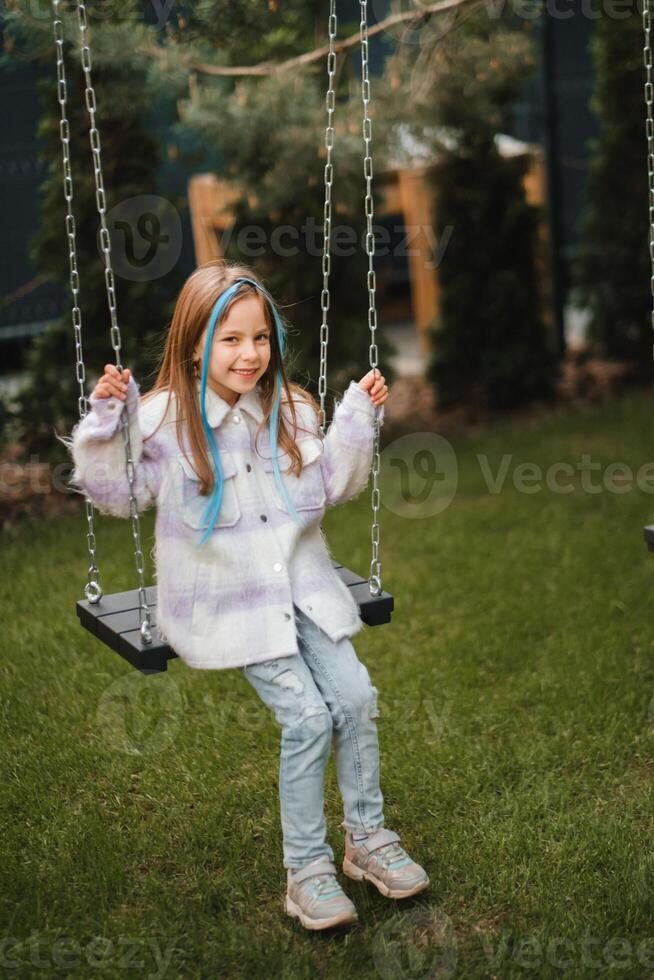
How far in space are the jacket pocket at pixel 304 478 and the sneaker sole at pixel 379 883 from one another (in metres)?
0.84

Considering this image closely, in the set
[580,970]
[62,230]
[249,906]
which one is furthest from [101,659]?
[62,230]

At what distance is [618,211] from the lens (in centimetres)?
737

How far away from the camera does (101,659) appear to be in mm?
4078

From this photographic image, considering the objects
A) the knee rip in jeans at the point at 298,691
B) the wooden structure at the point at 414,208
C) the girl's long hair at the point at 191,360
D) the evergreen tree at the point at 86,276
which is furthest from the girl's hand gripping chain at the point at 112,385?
the wooden structure at the point at 414,208

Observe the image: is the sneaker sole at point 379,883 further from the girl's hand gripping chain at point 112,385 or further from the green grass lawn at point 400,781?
the girl's hand gripping chain at point 112,385

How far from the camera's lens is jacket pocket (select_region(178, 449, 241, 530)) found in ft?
8.59

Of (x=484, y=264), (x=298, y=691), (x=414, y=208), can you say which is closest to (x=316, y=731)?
(x=298, y=691)

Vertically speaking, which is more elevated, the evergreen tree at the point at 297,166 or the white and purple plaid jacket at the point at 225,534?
the evergreen tree at the point at 297,166

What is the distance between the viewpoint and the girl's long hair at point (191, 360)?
2.63m

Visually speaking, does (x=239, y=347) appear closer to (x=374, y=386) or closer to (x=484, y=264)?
(x=374, y=386)

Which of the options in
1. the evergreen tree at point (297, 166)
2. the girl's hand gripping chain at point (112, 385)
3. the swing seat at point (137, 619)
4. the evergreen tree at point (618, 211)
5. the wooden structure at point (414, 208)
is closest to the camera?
the girl's hand gripping chain at point (112, 385)

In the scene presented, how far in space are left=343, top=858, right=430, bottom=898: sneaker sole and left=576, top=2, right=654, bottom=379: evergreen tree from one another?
529 centimetres

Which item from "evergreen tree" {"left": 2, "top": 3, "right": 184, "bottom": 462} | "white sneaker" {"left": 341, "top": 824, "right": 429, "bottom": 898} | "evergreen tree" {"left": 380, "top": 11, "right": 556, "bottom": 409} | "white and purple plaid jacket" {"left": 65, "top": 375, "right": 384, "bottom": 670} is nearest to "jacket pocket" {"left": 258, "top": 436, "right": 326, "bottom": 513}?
"white and purple plaid jacket" {"left": 65, "top": 375, "right": 384, "bottom": 670}

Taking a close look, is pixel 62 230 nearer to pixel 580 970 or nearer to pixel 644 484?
pixel 644 484
